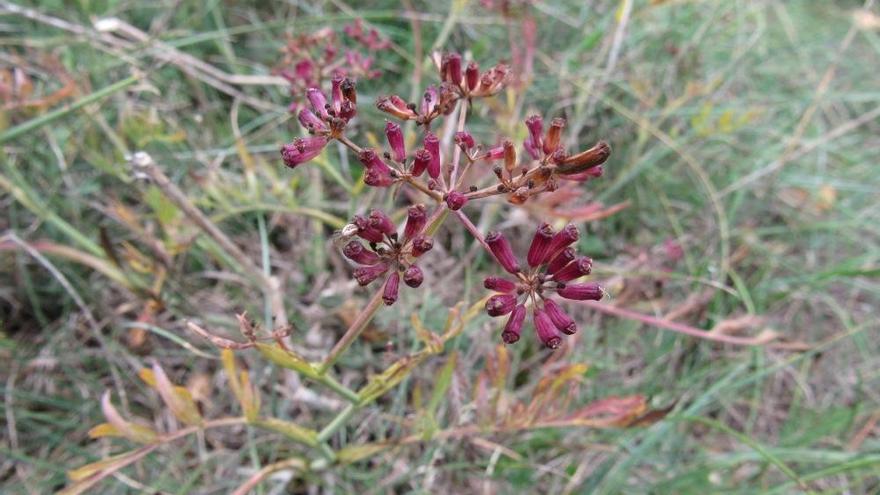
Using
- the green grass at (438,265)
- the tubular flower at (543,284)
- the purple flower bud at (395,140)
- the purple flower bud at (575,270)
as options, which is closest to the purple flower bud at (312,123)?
the purple flower bud at (395,140)

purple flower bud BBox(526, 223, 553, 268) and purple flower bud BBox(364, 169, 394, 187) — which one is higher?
purple flower bud BBox(364, 169, 394, 187)

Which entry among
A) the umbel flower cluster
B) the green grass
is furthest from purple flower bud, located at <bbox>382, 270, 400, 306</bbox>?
the green grass

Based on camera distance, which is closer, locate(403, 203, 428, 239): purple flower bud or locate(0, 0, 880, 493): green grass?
locate(403, 203, 428, 239): purple flower bud

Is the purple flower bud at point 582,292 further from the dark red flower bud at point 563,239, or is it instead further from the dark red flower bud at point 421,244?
the dark red flower bud at point 421,244

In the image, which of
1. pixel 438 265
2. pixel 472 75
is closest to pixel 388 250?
pixel 472 75

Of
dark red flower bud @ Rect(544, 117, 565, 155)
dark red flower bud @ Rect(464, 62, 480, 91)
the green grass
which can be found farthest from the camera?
the green grass

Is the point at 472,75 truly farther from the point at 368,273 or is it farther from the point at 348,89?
the point at 368,273

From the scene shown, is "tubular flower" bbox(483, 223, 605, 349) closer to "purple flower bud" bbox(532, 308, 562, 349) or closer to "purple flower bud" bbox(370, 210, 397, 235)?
"purple flower bud" bbox(532, 308, 562, 349)
